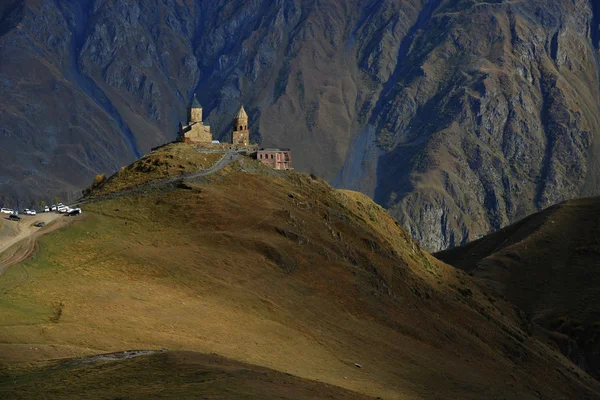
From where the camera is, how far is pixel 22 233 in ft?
314

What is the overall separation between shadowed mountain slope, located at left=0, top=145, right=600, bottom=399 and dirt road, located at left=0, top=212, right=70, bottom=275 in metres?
1.41

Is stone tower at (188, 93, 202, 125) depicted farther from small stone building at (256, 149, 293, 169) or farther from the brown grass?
the brown grass

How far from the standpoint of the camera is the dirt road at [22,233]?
88250 millimetres

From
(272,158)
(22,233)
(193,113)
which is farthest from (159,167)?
(193,113)

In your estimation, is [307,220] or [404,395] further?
[307,220]

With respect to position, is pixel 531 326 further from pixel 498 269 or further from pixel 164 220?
pixel 164 220

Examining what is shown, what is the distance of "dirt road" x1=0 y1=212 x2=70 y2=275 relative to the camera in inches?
3474

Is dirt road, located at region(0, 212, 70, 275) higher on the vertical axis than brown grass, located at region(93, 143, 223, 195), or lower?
lower

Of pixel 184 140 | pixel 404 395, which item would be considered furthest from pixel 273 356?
pixel 184 140

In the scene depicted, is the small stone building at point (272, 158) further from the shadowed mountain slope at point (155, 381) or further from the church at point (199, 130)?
the shadowed mountain slope at point (155, 381)

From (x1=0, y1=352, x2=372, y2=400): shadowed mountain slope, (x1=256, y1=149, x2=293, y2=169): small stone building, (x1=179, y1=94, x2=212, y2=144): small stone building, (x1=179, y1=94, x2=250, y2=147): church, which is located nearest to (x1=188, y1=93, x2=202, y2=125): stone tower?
(x1=179, y1=94, x2=250, y2=147): church

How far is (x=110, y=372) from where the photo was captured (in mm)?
65062

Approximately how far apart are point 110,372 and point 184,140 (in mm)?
86447

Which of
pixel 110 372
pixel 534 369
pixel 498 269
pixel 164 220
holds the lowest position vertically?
pixel 110 372
